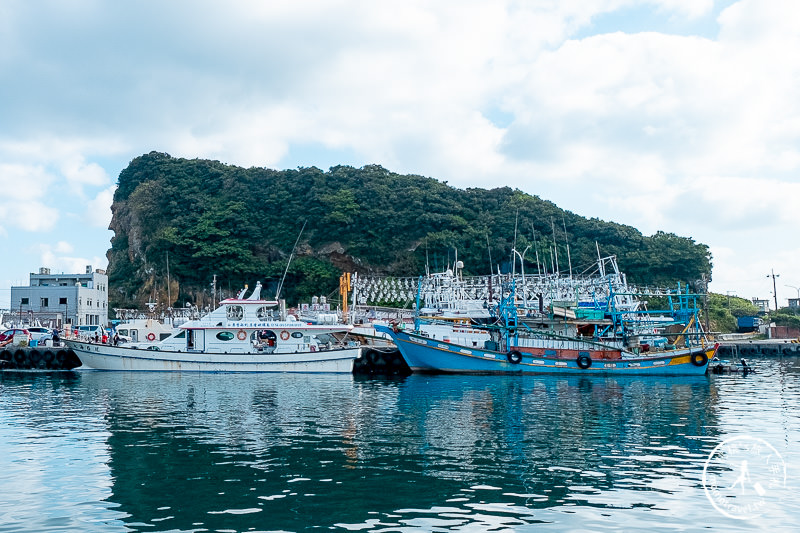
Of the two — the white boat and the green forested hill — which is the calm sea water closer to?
the white boat

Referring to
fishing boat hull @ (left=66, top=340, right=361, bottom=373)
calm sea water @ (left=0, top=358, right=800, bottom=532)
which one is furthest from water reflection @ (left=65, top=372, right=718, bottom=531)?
fishing boat hull @ (left=66, top=340, right=361, bottom=373)

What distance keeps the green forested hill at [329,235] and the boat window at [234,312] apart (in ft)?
111

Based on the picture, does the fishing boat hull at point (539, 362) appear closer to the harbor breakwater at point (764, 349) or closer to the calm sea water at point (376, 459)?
the calm sea water at point (376, 459)

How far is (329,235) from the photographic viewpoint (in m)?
79.4

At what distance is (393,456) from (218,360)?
24.3 metres

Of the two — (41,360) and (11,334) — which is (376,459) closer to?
(41,360)

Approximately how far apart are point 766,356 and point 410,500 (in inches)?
2289

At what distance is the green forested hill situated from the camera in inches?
3024

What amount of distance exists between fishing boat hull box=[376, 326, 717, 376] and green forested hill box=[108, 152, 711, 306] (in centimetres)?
3600

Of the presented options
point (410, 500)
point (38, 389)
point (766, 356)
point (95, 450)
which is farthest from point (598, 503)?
point (766, 356)

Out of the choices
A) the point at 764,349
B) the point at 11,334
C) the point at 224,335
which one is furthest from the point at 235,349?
the point at 764,349

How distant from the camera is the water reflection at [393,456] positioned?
1118 cm

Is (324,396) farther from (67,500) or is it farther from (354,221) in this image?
(354,221)

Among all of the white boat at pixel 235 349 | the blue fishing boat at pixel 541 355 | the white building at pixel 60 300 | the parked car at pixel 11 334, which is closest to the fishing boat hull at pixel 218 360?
the white boat at pixel 235 349
